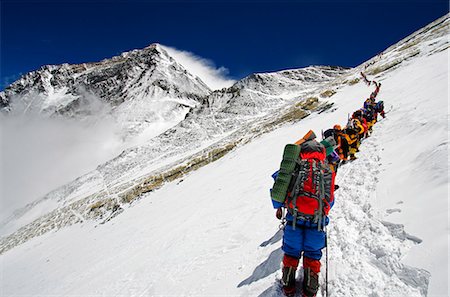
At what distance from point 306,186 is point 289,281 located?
64.4 inches

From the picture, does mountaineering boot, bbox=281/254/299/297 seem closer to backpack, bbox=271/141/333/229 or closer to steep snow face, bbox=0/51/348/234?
backpack, bbox=271/141/333/229

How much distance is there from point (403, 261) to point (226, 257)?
4439mm

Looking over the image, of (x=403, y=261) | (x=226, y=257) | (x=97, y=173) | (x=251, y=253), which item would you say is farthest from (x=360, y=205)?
(x=97, y=173)

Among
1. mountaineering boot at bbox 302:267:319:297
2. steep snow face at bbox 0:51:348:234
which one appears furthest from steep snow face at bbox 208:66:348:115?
mountaineering boot at bbox 302:267:319:297

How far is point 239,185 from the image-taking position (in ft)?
51.5

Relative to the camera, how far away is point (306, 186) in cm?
445

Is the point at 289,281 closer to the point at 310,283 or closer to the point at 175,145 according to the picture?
the point at 310,283

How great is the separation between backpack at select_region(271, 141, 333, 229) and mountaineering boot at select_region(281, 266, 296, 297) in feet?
2.66

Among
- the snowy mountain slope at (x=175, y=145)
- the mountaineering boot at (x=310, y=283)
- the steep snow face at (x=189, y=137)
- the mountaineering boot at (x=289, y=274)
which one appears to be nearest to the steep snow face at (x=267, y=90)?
the steep snow face at (x=189, y=137)

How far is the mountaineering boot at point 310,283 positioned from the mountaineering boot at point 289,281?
23cm

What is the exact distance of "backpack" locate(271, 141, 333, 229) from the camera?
174 inches

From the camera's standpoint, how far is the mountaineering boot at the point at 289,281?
4.54 meters

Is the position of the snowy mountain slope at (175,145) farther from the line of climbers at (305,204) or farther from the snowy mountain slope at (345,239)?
the line of climbers at (305,204)

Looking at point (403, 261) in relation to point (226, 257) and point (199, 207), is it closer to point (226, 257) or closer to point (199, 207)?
point (226, 257)
